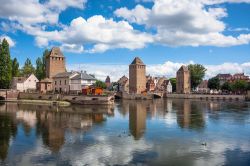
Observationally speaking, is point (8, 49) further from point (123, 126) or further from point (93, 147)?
point (93, 147)

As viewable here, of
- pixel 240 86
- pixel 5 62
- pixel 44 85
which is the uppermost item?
pixel 5 62

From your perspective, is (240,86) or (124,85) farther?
(124,85)

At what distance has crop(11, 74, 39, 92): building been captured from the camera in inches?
3652

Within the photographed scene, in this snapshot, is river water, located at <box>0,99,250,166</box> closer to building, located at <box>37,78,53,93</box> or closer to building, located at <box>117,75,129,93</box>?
building, located at <box>37,78,53,93</box>

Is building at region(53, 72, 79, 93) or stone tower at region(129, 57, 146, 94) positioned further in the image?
stone tower at region(129, 57, 146, 94)

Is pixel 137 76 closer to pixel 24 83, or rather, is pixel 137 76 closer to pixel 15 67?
pixel 24 83

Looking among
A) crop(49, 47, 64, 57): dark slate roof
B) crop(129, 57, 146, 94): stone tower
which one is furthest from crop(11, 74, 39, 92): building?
crop(129, 57, 146, 94): stone tower

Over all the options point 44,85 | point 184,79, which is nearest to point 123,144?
point 44,85

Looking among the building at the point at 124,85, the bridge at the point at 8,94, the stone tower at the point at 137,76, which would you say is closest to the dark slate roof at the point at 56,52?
the bridge at the point at 8,94

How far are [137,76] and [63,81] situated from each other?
3852cm

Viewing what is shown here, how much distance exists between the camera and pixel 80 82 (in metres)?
84.4

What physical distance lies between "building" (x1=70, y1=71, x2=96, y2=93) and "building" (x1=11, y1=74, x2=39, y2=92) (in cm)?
1542

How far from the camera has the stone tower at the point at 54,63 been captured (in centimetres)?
9759

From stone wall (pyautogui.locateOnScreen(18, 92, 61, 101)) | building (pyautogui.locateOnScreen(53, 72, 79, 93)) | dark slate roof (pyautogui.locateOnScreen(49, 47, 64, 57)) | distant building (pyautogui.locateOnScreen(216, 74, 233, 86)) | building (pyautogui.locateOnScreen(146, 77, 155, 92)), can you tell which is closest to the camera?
stone wall (pyautogui.locateOnScreen(18, 92, 61, 101))
